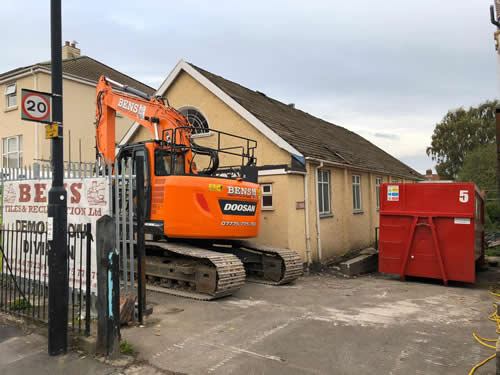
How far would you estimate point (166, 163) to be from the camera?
7.89 m

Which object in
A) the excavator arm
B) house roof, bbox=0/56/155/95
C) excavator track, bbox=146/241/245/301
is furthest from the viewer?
house roof, bbox=0/56/155/95

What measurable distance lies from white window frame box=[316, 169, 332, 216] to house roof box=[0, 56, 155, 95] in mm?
12491

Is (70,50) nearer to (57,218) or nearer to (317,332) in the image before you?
(57,218)

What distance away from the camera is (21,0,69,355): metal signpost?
15.5 ft

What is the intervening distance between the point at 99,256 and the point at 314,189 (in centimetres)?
819

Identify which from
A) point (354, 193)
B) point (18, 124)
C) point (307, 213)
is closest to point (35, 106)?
point (307, 213)

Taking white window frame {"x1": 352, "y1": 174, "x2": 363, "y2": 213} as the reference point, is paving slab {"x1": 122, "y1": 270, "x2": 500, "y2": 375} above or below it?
below

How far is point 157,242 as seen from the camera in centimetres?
864

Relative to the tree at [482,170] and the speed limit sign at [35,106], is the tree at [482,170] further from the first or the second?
the speed limit sign at [35,106]

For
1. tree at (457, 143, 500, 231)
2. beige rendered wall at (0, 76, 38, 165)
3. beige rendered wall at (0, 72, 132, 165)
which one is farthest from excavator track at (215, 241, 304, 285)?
tree at (457, 143, 500, 231)

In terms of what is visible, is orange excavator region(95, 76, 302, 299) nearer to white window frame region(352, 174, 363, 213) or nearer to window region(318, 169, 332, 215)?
window region(318, 169, 332, 215)

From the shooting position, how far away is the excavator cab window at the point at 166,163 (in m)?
7.71

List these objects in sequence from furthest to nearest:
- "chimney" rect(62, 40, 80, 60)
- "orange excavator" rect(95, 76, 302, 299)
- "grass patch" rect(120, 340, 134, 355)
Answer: "chimney" rect(62, 40, 80, 60) → "orange excavator" rect(95, 76, 302, 299) → "grass patch" rect(120, 340, 134, 355)

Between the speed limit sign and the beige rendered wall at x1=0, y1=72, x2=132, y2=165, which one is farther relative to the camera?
the beige rendered wall at x1=0, y1=72, x2=132, y2=165
